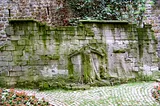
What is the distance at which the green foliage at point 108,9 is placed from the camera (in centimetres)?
1102

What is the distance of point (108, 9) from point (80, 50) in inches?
153

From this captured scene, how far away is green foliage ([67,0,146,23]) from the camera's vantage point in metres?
11.0

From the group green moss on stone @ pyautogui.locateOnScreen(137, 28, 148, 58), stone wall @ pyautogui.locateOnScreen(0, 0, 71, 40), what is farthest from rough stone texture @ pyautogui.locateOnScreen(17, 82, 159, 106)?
stone wall @ pyautogui.locateOnScreen(0, 0, 71, 40)

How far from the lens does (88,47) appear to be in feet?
25.9

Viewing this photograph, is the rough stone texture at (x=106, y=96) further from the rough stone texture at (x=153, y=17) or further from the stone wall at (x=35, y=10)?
the stone wall at (x=35, y=10)

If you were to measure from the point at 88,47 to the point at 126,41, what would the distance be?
1.40m

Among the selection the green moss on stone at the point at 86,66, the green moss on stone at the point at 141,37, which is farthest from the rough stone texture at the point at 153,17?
the green moss on stone at the point at 86,66

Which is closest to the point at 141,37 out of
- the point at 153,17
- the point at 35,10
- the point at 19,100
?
the point at 153,17

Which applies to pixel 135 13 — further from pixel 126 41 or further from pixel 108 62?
pixel 108 62

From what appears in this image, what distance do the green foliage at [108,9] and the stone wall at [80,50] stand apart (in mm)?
2904

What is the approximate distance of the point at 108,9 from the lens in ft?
35.8

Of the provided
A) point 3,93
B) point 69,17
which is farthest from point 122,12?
point 3,93

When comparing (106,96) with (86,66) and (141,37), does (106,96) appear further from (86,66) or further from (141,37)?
(141,37)

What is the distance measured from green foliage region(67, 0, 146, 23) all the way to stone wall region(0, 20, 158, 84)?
2904mm
